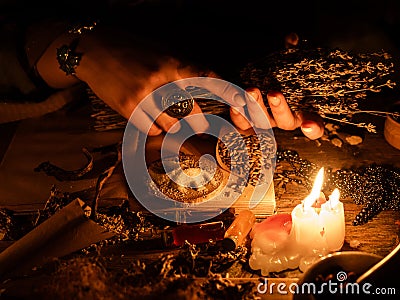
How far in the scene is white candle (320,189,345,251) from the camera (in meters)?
1.26

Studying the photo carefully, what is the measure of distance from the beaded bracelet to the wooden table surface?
1.06 ft

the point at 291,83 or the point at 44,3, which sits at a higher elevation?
the point at 44,3

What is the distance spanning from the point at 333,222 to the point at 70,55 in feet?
3.81

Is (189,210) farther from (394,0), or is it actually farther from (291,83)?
(394,0)

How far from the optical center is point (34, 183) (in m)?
1.62

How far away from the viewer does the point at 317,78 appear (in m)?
1.65

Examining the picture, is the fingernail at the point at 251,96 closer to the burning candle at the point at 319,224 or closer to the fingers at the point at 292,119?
the fingers at the point at 292,119

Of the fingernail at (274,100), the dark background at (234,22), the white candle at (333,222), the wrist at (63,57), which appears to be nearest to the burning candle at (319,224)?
the white candle at (333,222)

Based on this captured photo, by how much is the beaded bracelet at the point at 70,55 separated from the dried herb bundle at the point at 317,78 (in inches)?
25.1

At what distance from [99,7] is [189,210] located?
114 cm

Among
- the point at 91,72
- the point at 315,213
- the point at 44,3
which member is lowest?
the point at 315,213

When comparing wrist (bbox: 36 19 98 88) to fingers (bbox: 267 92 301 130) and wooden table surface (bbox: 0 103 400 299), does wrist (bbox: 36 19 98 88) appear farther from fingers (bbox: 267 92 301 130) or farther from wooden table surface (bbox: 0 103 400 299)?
fingers (bbox: 267 92 301 130)

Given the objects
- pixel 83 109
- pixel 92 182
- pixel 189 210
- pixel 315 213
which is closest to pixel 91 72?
pixel 83 109

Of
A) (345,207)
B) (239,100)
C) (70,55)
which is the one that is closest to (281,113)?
(239,100)
